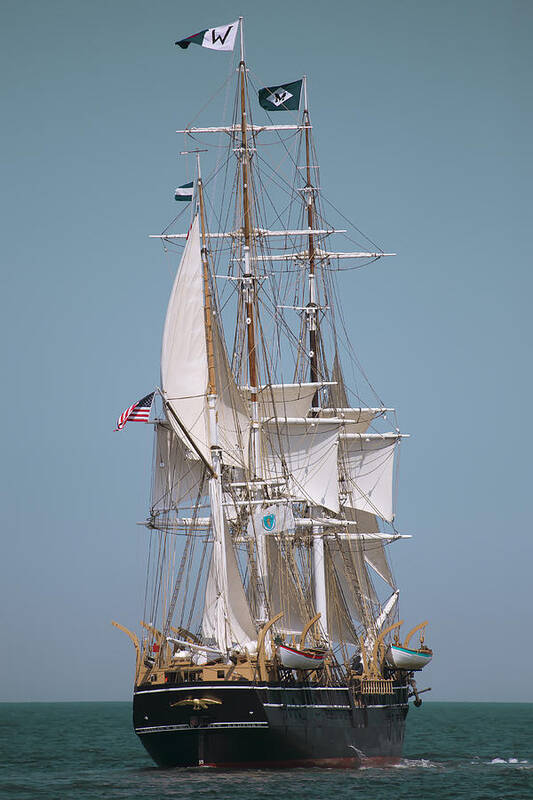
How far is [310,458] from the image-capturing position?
75.2 metres

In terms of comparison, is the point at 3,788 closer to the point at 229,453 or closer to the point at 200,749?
the point at 200,749

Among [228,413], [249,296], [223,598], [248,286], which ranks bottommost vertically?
[223,598]

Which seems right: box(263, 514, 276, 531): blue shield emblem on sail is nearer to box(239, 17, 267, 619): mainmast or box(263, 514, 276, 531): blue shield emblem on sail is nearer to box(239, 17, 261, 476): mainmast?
box(239, 17, 267, 619): mainmast

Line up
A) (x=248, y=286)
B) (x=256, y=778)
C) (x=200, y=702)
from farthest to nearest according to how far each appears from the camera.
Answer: (x=248, y=286) → (x=200, y=702) → (x=256, y=778)

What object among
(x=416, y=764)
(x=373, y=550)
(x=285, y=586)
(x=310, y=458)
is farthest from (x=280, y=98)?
(x=416, y=764)

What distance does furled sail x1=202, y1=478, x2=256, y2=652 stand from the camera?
5700 cm

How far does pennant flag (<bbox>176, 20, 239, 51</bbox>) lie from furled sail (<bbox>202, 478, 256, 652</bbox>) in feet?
64.1

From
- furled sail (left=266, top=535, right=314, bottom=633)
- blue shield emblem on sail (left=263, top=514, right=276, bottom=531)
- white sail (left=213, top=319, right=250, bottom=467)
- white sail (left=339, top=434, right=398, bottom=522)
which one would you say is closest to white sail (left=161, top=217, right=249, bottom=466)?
white sail (left=213, top=319, right=250, bottom=467)

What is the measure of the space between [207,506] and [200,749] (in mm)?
15799

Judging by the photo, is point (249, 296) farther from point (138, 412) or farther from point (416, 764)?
point (416, 764)

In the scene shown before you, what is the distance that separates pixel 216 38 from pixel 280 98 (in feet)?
28.9

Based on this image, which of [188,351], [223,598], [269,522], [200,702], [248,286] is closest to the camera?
[200,702]

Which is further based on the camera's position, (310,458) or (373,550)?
(373,550)

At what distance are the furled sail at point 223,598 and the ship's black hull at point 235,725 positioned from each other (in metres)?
3.09
